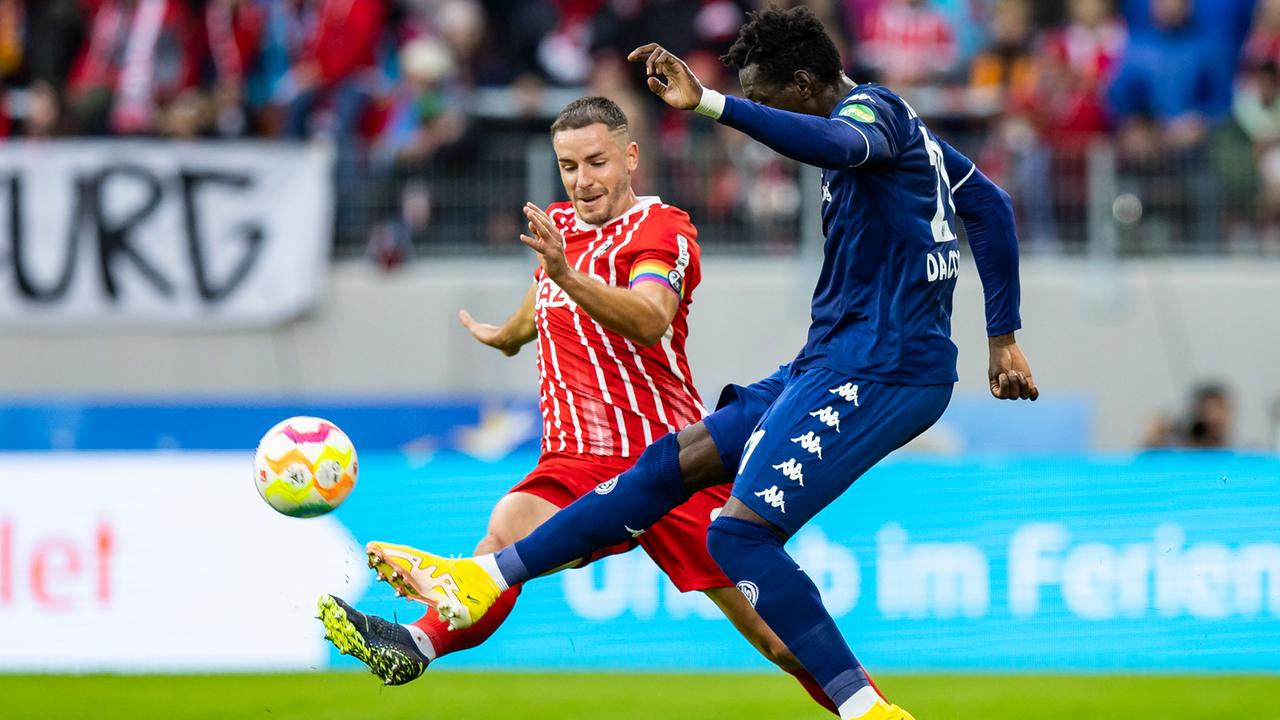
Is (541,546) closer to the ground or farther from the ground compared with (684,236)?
closer to the ground

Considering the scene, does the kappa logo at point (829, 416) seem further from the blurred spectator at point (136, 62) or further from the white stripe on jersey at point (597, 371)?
the blurred spectator at point (136, 62)

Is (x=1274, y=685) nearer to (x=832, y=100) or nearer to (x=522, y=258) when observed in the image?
(x=832, y=100)

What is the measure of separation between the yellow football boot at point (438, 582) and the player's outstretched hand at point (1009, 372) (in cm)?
187

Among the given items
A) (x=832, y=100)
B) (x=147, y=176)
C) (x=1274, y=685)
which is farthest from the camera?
(x=147, y=176)

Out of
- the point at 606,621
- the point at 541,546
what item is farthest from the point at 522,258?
the point at 541,546

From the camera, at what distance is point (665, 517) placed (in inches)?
271

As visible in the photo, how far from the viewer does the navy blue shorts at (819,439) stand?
6020 mm

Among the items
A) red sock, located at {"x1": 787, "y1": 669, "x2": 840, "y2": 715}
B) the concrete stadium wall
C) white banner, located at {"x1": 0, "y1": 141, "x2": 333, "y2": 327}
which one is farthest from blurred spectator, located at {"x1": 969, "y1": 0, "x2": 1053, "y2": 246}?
red sock, located at {"x1": 787, "y1": 669, "x2": 840, "y2": 715}

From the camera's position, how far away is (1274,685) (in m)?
9.52

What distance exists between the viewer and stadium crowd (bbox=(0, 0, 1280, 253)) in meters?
13.7

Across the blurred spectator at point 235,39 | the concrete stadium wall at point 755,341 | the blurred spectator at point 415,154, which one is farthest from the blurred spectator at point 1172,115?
the blurred spectator at point 235,39

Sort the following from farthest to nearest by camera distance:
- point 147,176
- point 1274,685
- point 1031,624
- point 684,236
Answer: point 147,176
point 1031,624
point 1274,685
point 684,236

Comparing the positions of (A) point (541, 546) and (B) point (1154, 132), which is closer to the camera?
(A) point (541, 546)

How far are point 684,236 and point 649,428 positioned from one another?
71 cm
